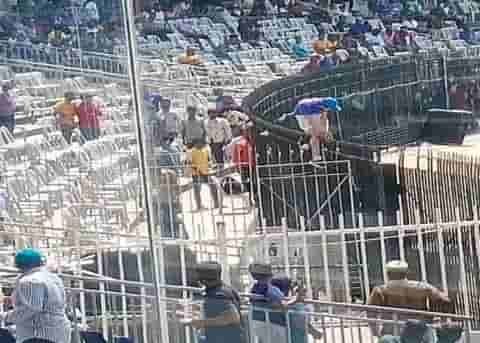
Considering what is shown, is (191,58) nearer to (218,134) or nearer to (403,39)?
(403,39)

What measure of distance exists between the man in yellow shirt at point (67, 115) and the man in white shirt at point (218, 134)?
1.10 feet

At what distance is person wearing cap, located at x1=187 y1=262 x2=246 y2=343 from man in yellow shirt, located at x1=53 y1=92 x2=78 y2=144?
2.22 ft

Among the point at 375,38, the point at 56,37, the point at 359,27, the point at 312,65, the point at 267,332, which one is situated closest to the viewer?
the point at 267,332

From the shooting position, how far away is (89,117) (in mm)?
3812

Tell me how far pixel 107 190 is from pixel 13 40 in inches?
31.6

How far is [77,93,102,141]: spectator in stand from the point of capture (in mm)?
3773

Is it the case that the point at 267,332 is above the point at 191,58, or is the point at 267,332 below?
below

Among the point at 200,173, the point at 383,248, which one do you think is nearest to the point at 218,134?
the point at 200,173

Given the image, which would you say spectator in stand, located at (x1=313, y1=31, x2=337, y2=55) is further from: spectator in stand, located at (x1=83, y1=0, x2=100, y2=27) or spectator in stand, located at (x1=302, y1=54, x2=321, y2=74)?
spectator in stand, located at (x1=83, y1=0, x2=100, y2=27)

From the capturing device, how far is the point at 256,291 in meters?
3.46

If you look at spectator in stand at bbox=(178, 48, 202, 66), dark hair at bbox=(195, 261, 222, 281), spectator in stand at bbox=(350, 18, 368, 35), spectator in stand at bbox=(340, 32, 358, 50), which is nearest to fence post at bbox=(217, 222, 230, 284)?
dark hair at bbox=(195, 261, 222, 281)

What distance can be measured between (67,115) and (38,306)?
0.71 metres

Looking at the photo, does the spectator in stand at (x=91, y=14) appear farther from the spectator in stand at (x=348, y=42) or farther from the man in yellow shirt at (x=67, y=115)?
the spectator in stand at (x=348, y=42)

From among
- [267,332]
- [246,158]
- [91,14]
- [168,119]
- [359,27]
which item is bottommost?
[267,332]
